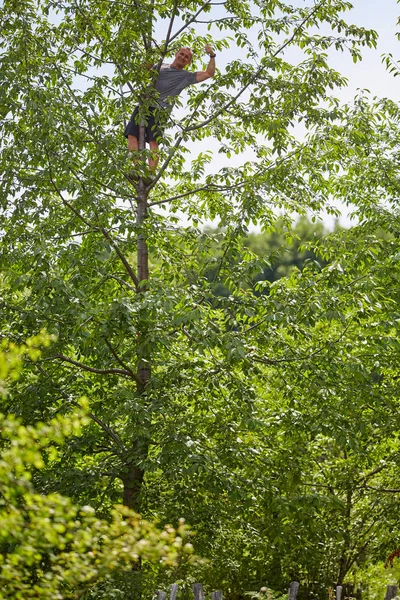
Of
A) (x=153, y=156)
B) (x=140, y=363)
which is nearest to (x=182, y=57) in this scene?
(x=153, y=156)

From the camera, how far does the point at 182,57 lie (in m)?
8.42

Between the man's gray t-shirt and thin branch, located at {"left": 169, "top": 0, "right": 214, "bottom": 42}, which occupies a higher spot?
thin branch, located at {"left": 169, "top": 0, "right": 214, "bottom": 42}

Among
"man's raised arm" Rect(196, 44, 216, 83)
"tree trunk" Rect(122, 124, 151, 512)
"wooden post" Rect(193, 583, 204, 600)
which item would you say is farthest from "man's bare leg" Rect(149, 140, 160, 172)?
"wooden post" Rect(193, 583, 204, 600)

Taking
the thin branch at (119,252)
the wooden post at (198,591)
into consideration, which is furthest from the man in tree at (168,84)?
the wooden post at (198,591)

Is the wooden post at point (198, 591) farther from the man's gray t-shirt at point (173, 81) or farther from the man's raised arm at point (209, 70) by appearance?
the man's raised arm at point (209, 70)

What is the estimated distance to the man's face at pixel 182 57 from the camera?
8373 mm

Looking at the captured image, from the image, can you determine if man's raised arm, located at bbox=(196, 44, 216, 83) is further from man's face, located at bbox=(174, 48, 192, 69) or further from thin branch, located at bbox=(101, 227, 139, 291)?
thin branch, located at bbox=(101, 227, 139, 291)

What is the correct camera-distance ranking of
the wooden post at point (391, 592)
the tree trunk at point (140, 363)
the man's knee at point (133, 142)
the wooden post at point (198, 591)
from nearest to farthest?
the wooden post at point (391, 592) < the wooden post at point (198, 591) < the tree trunk at point (140, 363) < the man's knee at point (133, 142)

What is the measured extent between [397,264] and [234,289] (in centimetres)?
253

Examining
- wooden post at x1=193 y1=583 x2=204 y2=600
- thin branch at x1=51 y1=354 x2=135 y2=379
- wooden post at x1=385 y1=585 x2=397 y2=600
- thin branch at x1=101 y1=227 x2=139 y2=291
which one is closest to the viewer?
wooden post at x1=385 y1=585 x2=397 y2=600

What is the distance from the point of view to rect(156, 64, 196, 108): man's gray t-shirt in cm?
848

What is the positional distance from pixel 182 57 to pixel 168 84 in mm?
328

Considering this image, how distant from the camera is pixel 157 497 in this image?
26.1 feet

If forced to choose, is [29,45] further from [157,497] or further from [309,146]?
[157,497]
